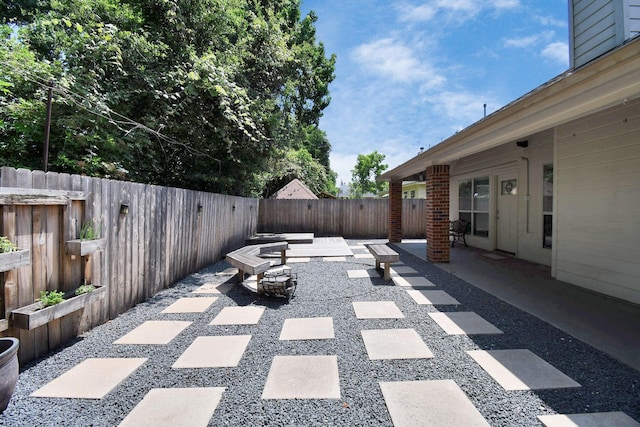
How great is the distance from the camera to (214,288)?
475cm

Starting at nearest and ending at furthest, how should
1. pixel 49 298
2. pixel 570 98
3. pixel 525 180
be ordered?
1. pixel 49 298
2. pixel 570 98
3. pixel 525 180

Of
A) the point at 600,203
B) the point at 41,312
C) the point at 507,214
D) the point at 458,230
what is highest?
the point at 600,203

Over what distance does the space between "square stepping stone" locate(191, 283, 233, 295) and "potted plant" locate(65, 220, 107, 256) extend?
1.83 metres

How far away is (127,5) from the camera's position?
6.64 m

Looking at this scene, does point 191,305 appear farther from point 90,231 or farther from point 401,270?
point 401,270

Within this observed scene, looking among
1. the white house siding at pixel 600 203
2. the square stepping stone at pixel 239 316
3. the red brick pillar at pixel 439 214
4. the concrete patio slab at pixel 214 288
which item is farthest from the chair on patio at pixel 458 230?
the square stepping stone at pixel 239 316

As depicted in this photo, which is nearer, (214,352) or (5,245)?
(5,245)

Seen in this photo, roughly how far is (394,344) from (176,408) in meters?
1.94

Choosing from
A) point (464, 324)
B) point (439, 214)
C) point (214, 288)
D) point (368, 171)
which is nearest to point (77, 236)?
point (214, 288)

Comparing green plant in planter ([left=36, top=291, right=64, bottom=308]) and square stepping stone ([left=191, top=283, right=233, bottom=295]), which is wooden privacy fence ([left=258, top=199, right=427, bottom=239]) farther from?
green plant in planter ([left=36, top=291, right=64, bottom=308])

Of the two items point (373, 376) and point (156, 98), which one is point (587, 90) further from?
point (156, 98)

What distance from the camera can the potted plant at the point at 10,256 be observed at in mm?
2018

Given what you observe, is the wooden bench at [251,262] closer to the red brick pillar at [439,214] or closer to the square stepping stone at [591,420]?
the square stepping stone at [591,420]

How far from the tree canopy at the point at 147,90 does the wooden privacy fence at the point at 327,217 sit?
287 centimetres
